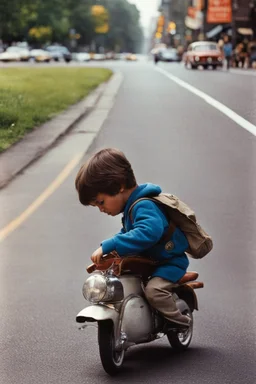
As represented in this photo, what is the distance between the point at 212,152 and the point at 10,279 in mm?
8022

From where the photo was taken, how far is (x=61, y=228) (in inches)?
399

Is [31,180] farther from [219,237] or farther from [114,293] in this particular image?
[114,293]

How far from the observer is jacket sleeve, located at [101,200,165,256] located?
16.0ft

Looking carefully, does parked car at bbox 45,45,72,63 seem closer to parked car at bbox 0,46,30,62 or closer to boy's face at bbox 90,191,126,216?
parked car at bbox 0,46,30,62

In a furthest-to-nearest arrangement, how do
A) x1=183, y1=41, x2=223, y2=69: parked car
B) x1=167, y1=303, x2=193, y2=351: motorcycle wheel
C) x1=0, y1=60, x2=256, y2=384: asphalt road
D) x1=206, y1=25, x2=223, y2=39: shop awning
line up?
x1=206, y1=25, x2=223, y2=39: shop awning < x1=183, y1=41, x2=223, y2=69: parked car < x1=167, y1=303, x2=193, y2=351: motorcycle wheel < x1=0, y1=60, x2=256, y2=384: asphalt road

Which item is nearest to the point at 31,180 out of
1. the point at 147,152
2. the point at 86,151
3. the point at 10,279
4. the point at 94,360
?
the point at 86,151

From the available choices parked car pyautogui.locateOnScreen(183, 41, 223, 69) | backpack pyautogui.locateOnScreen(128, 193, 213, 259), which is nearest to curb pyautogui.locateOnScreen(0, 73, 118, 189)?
backpack pyautogui.locateOnScreen(128, 193, 213, 259)

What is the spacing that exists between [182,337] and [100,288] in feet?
3.13

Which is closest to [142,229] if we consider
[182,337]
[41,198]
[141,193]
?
[141,193]

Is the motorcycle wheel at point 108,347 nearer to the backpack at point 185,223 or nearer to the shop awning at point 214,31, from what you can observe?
the backpack at point 185,223

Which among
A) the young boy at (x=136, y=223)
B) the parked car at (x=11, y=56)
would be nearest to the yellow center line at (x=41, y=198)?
the parked car at (x=11, y=56)

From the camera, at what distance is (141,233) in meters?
4.86

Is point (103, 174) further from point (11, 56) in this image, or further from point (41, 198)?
point (11, 56)

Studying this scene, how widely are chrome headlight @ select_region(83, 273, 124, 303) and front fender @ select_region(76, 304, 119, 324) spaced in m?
0.04
